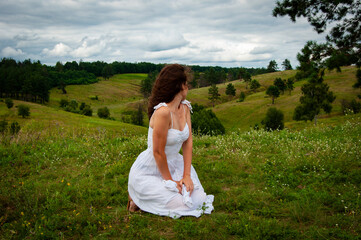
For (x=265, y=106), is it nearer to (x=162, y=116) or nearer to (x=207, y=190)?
(x=207, y=190)

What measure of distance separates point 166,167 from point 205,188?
1.53m

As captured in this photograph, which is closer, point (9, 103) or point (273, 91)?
point (9, 103)

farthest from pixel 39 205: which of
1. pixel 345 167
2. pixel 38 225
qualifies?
pixel 345 167

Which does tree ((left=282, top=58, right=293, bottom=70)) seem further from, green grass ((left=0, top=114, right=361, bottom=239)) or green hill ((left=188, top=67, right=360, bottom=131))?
green grass ((left=0, top=114, right=361, bottom=239))

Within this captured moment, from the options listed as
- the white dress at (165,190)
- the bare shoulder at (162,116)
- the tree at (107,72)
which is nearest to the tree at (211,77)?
the tree at (107,72)

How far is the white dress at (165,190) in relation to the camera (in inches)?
174

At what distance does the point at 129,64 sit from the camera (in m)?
194

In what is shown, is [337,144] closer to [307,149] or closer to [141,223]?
[307,149]

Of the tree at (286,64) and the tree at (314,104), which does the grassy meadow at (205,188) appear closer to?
the tree at (314,104)

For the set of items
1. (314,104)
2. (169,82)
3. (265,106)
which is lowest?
(265,106)

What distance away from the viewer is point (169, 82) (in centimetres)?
452

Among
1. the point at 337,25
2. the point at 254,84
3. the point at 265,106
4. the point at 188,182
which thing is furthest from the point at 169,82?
the point at 254,84

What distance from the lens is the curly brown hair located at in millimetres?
4480

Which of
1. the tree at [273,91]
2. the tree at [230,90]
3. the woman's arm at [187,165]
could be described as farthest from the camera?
the tree at [230,90]
